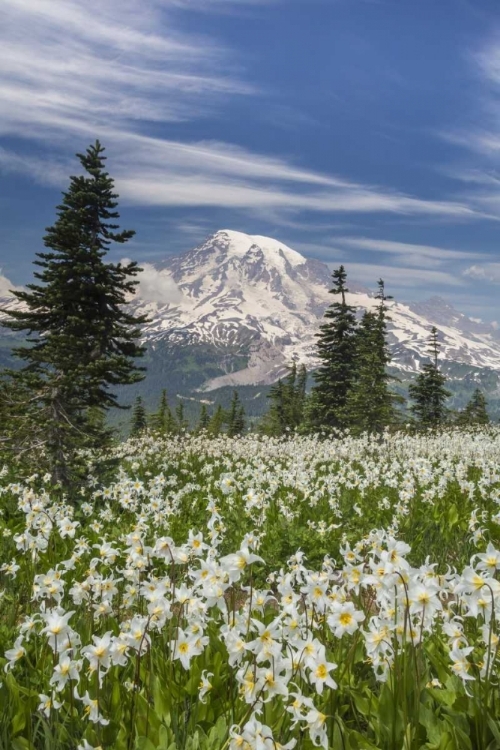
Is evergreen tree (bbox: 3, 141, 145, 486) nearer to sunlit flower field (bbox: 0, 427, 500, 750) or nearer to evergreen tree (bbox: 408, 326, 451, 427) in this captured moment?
sunlit flower field (bbox: 0, 427, 500, 750)

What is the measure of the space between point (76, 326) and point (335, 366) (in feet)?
87.2

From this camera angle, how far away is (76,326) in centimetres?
1483

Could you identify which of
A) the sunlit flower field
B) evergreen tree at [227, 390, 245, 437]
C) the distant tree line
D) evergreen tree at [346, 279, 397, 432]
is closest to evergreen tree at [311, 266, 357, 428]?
evergreen tree at [346, 279, 397, 432]

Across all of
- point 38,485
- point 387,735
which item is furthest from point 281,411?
point 387,735

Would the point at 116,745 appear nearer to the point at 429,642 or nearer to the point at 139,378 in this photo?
the point at 429,642

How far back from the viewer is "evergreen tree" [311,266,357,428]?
127ft

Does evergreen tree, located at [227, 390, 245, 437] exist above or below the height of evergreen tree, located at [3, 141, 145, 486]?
below

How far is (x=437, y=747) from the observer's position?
289 centimetres

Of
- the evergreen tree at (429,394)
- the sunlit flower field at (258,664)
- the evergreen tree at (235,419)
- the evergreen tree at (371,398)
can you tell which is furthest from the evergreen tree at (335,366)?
the sunlit flower field at (258,664)

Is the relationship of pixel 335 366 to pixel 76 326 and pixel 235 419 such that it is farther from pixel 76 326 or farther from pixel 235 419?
pixel 235 419

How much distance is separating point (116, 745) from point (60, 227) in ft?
46.8

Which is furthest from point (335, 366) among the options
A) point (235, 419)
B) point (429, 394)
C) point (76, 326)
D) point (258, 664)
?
point (235, 419)

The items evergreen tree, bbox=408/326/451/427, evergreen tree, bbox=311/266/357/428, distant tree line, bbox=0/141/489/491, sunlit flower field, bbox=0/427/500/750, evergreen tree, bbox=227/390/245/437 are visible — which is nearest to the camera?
sunlit flower field, bbox=0/427/500/750

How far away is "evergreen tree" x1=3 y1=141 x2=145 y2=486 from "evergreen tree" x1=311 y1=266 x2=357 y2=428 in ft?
80.3
